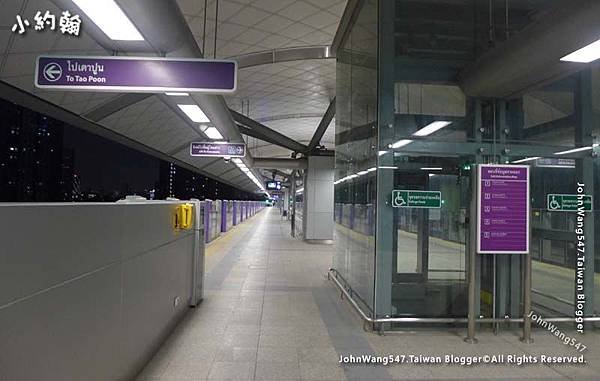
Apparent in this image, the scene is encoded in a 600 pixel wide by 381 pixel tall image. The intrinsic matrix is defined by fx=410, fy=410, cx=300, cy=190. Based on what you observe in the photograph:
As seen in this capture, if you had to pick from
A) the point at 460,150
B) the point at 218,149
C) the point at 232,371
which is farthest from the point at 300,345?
the point at 218,149

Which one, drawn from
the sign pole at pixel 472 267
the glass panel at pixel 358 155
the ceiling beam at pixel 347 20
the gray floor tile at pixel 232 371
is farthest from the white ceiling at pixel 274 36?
the gray floor tile at pixel 232 371

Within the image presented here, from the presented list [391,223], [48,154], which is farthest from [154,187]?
[391,223]

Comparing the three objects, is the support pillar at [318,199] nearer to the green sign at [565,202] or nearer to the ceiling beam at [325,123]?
the ceiling beam at [325,123]

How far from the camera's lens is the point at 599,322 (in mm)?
4809

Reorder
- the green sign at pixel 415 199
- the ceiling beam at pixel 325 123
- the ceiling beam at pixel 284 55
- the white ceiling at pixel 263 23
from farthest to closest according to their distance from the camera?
1. the ceiling beam at pixel 325 123
2. the ceiling beam at pixel 284 55
3. the white ceiling at pixel 263 23
4. the green sign at pixel 415 199

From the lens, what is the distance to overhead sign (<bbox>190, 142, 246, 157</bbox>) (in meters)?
11.7

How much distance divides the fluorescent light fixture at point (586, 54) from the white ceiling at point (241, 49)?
444 cm

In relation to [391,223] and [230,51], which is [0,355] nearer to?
[391,223]

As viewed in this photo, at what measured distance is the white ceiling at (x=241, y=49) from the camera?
23.1 feet

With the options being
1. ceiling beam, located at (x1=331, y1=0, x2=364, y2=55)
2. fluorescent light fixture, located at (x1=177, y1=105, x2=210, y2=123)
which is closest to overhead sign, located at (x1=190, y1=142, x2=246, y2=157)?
fluorescent light fixture, located at (x1=177, y1=105, x2=210, y2=123)

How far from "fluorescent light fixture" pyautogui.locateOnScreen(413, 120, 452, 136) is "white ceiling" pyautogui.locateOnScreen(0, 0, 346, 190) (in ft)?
11.7

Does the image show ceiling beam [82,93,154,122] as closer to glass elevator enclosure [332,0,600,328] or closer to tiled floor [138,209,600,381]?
tiled floor [138,209,600,381]

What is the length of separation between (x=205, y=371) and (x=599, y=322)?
4.53m

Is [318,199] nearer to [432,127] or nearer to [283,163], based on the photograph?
[283,163]
